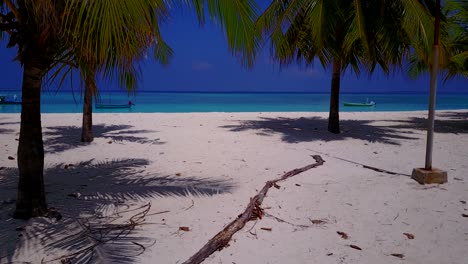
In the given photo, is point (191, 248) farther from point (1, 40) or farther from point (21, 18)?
point (1, 40)

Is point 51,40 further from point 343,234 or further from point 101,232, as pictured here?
point 343,234

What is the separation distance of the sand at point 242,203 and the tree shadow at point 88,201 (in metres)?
0.01

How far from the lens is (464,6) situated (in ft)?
34.1

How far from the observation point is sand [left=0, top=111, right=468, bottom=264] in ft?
8.89

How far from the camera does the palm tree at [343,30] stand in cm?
713

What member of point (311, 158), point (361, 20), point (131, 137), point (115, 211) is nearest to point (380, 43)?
point (361, 20)

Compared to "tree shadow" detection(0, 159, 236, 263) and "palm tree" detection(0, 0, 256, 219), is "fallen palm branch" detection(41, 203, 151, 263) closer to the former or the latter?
"tree shadow" detection(0, 159, 236, 263)

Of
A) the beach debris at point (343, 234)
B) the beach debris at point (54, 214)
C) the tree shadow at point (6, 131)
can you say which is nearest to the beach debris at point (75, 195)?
the beach debris at point (54, 214)

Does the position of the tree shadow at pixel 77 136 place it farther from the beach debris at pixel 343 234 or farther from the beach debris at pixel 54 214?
the beach debris at pixel 343 234

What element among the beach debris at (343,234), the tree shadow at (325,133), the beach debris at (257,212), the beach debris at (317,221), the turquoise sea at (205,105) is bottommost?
the beach debris at (343,234)

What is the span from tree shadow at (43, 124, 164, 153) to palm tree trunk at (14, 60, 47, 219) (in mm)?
3782

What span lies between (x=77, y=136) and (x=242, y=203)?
21.0ft

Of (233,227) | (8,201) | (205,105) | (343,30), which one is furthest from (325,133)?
(205,105)

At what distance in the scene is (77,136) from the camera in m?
8.66
